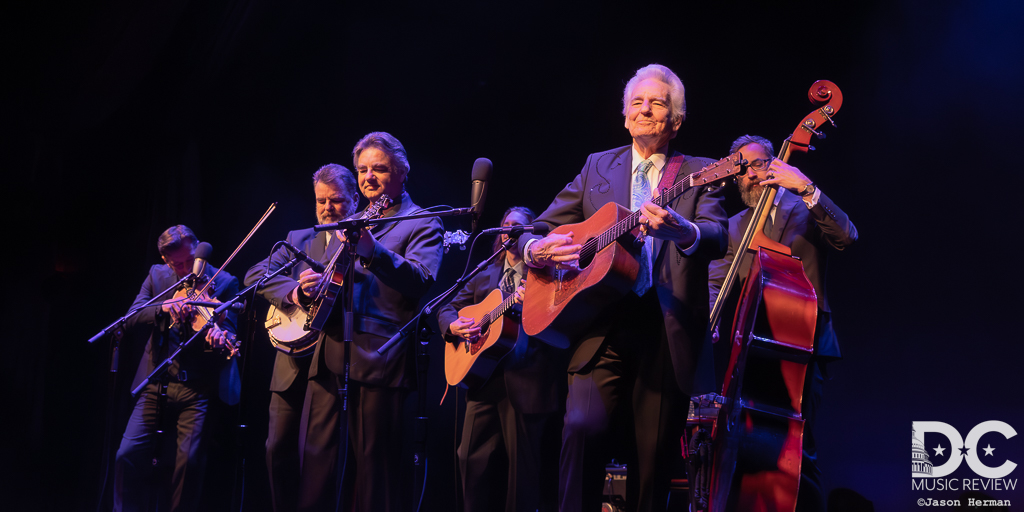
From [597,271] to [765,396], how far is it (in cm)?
94

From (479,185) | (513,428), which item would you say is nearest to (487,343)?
(513,428)

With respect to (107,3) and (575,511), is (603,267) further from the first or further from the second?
(107,3)

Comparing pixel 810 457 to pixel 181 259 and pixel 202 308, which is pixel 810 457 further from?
pixel 181 259

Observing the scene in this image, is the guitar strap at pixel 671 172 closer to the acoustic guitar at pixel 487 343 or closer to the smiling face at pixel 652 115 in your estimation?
the smiling face at pixel 652 115

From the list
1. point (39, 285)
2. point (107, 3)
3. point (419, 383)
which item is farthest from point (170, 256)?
point (419, 383)

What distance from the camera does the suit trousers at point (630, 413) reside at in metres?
2.23

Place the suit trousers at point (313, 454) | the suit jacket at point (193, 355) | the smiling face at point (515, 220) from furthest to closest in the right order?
the suit jacket at point (193, 355) < the smiling face at point (515, 220) < the suit trousers at point (313, 454)

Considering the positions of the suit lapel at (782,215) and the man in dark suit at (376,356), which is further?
the suit lapel at (782,215)

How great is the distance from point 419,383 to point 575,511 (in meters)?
1.32

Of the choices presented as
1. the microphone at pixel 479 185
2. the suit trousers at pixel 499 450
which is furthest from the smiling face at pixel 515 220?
the microphone at pixel 479 185

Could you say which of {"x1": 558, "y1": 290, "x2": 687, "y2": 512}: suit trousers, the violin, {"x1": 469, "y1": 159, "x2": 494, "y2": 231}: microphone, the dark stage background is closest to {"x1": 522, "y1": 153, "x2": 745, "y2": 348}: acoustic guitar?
{"x1": 558, "y1": 290, "x2": 687, "y2": 512}: suit trousers

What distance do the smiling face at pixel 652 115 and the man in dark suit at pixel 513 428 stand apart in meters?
1.35

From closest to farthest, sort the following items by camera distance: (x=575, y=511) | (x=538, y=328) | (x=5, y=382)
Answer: (x=575, y=511) → (x=538, y=328) → (x=5, y=382)

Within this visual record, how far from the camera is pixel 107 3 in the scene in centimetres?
607
